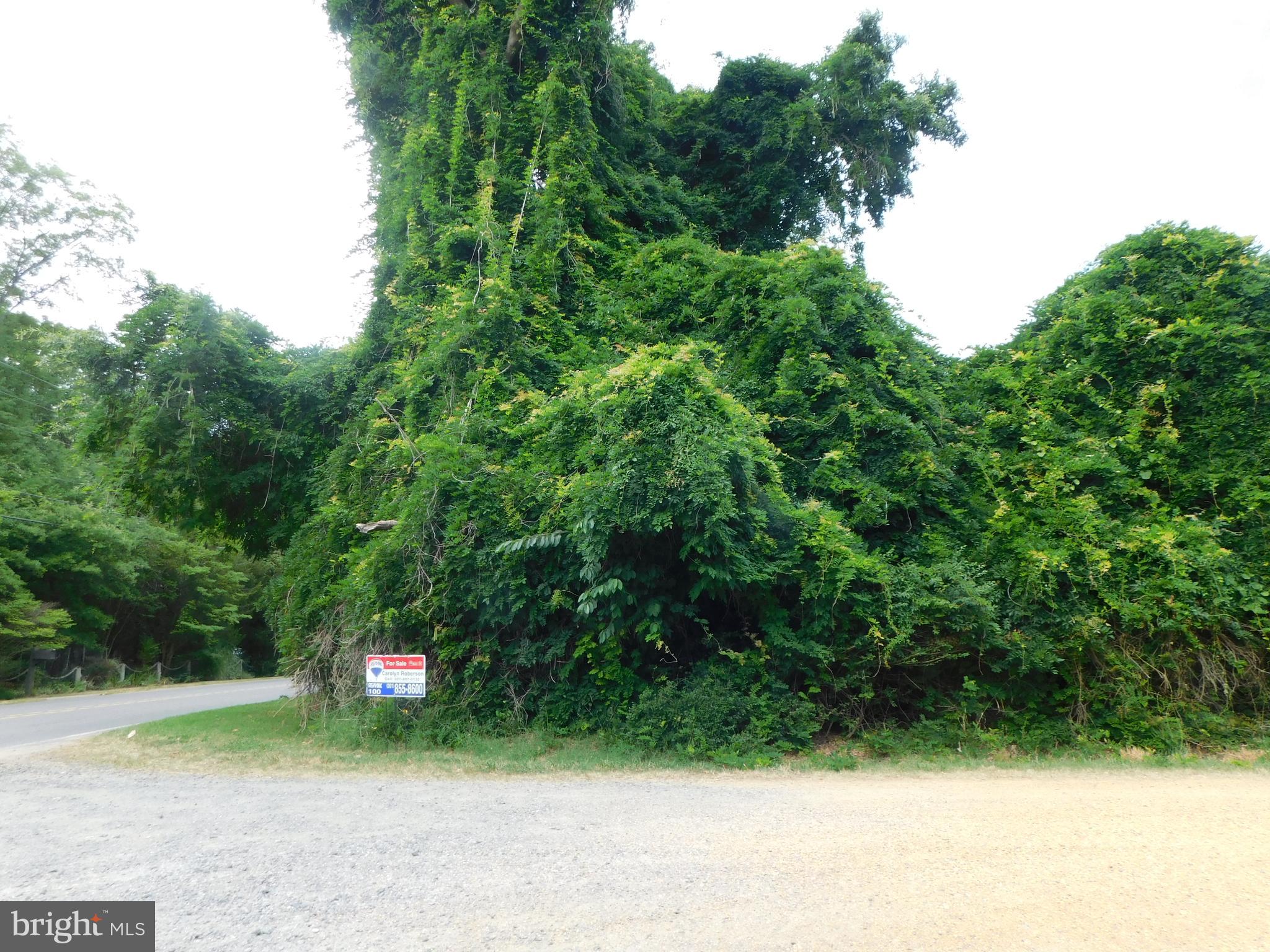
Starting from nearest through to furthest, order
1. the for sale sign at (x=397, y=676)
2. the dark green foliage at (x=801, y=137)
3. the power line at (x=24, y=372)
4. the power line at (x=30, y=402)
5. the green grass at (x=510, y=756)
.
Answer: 1. the green grass at (x=510, y=756)
2. the for sale sign at (x=397, y=676)
3. the dark green foliage at (x=801, y=137)
4. the power line at (x=30, y=402)
5. the power line at (x=24, y=372)

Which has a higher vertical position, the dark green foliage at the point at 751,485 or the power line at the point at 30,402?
the power line at the point at 30,402

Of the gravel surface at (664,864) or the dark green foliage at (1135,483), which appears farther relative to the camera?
the dark green foliage at (1135,483)

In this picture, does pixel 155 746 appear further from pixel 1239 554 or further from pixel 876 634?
pixel 1239 554

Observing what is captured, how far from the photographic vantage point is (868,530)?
11625 mm

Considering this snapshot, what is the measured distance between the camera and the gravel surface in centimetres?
393

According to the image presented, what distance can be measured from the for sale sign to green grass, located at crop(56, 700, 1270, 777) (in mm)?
828

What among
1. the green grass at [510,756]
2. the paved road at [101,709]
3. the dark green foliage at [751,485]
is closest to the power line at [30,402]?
the paved road at [101,709]

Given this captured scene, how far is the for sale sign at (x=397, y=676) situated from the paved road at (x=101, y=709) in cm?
482

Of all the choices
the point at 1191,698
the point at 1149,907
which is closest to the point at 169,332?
the point at 1149,907

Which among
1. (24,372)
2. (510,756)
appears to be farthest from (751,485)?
(24,372)

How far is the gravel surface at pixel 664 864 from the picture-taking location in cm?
393

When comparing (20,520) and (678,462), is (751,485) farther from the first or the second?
(20,520)

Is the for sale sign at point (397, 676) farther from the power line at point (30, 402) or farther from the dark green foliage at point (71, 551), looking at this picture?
the power line at point (30, 402)

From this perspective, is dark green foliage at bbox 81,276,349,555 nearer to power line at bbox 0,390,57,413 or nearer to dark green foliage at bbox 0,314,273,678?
dark green foliage at bbox 0,314,273,678
